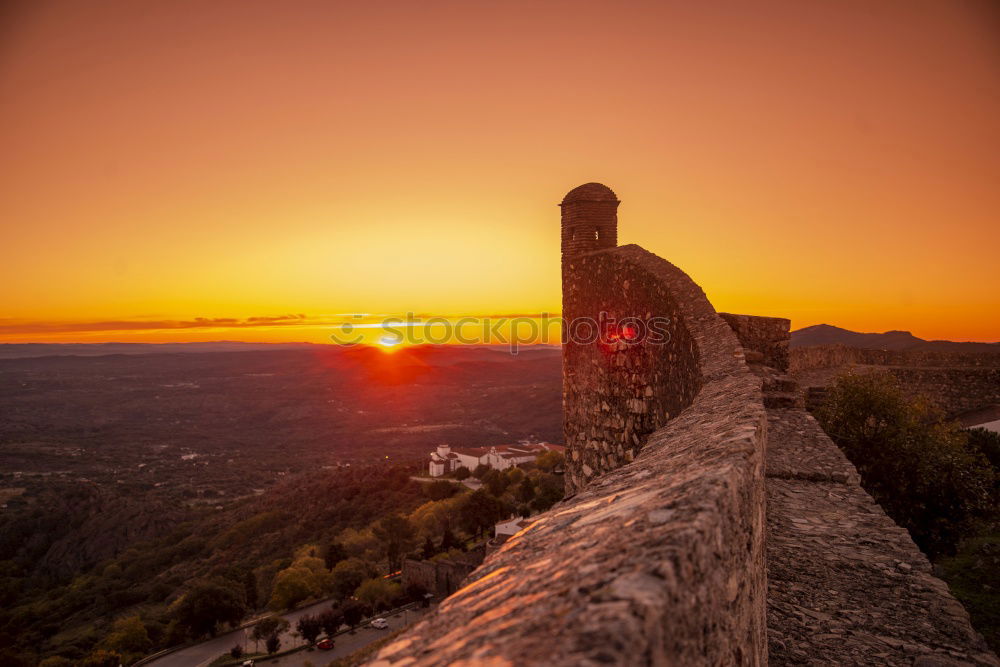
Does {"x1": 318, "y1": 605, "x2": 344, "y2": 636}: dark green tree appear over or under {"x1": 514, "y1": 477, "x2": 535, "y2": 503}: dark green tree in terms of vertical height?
under

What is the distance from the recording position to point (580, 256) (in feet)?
28.6

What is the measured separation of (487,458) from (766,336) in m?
86.7

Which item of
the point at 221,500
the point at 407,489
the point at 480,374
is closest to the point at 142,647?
the point at 407,489

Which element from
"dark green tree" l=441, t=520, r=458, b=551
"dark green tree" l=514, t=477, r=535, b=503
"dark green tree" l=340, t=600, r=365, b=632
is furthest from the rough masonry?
"dark green tree" l=514, t=477, r=535, b=503

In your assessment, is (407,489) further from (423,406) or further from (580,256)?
(580,256)

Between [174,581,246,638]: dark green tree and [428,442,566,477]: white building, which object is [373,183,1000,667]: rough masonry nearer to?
[174,581,246,638]: dark green tree

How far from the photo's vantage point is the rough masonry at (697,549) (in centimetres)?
111

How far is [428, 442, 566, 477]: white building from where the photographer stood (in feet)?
290

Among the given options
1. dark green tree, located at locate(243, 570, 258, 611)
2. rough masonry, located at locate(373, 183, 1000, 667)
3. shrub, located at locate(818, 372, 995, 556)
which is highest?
rough masonry, located at locate(373, 183, 1000, 667)

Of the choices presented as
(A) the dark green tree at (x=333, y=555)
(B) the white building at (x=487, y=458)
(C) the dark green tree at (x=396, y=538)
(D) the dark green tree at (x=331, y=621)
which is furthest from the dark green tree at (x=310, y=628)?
(B) the white building at (x=487, y=458)

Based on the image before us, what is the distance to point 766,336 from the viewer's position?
769 cm

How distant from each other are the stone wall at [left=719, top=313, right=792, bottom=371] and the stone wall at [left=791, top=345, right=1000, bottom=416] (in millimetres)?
12545

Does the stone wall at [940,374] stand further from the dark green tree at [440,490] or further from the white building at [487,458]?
the white building at [487,458]

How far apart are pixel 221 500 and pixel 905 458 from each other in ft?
340
